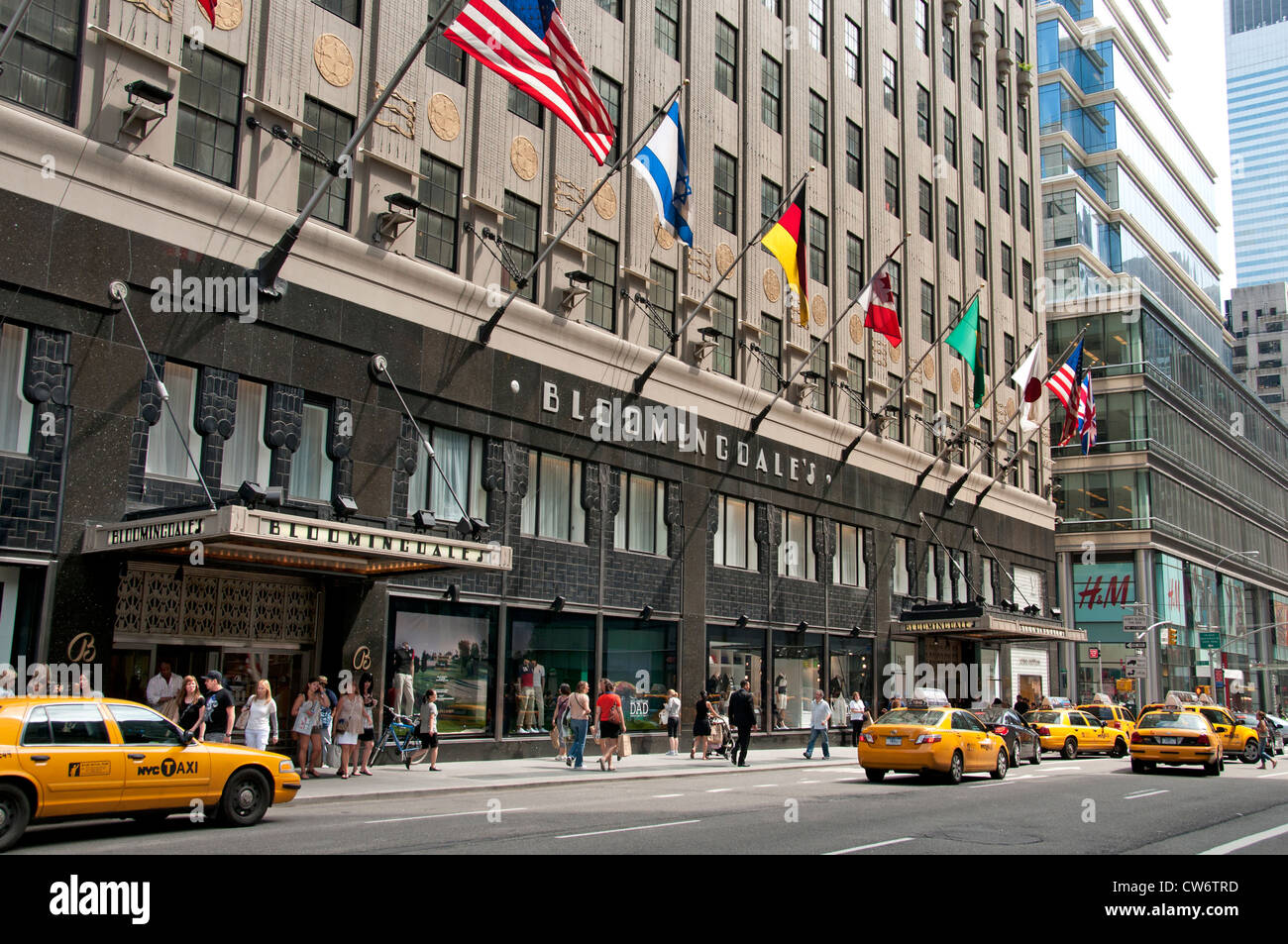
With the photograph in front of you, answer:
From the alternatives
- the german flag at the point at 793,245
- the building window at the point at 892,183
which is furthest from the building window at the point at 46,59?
the building window at the point at 892,183

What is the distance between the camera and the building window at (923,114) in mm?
46531

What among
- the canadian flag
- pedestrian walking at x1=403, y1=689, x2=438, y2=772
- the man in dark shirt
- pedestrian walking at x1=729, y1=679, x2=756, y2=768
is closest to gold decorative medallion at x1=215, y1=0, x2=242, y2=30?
the man in dark shirt

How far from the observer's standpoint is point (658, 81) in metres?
31.8

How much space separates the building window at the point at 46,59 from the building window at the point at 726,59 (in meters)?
19.8

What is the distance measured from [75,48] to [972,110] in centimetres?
4112

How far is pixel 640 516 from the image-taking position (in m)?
30.1

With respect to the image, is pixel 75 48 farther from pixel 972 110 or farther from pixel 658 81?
pixel 972 110

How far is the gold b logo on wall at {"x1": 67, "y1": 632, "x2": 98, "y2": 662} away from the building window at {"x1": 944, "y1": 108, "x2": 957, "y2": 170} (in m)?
40.3

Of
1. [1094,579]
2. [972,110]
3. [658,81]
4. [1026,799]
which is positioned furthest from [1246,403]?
[1026,799]

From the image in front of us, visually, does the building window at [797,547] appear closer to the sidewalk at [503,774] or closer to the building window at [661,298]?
the sidewalk at [503,774]

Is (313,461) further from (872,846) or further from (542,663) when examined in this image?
(872,846)

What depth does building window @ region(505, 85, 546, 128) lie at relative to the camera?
2712 cm
